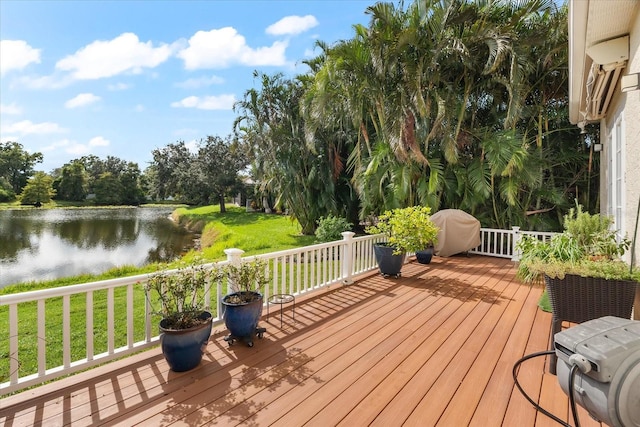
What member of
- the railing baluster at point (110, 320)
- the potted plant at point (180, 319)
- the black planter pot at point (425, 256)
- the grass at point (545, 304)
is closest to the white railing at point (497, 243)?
the black planter pot at point (425, 256)

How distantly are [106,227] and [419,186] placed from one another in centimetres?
2123

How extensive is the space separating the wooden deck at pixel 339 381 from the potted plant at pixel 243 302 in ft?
0.49

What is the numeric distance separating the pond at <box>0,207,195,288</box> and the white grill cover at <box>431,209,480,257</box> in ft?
31.5

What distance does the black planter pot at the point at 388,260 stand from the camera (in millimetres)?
5102

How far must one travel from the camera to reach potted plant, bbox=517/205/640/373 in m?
2.06

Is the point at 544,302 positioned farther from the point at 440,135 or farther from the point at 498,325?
the point at 440,135

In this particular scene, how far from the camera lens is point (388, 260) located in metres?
5.12

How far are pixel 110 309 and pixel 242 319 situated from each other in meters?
1.02

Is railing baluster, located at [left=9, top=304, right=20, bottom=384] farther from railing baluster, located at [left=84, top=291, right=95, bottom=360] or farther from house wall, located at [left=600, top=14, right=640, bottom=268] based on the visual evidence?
house wall, located at [left=600, top=14, right=640, bottom=268]

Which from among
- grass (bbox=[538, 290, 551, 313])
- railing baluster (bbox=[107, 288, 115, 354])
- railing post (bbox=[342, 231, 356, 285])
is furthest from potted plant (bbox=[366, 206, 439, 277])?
railing baluster (bbox=[107, 288, 115, 354])

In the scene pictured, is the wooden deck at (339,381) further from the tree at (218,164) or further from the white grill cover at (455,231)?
the tree at (218,164)

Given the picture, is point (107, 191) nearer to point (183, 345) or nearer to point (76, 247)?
point (76, 247)

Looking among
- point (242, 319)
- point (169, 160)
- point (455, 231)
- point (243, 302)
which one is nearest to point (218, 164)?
point (169, 160)

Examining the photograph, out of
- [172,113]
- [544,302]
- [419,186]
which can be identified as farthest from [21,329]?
[172,113]
